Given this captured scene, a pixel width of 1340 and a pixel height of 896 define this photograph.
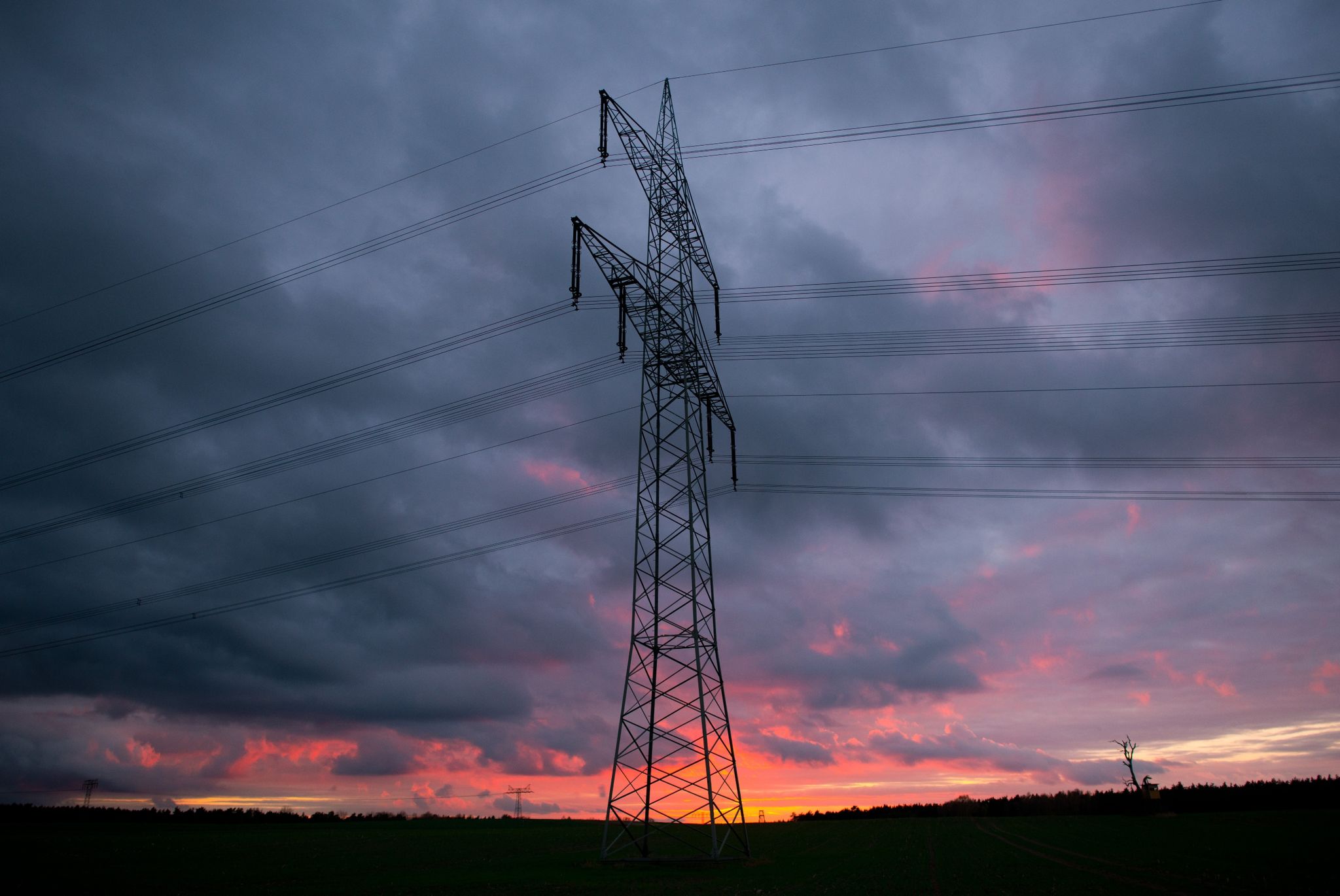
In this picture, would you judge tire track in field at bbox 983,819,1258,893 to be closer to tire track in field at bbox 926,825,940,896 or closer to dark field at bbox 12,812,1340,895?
dark field at bbox 12,812,1340,895

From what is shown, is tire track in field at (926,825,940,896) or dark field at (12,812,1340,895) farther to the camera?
dark field at (12,812,1340,895)

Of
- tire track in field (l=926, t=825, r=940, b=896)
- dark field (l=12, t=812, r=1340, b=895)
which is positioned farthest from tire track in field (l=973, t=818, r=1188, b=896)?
tire track in field (l=926, t=825, r=940, b=896)

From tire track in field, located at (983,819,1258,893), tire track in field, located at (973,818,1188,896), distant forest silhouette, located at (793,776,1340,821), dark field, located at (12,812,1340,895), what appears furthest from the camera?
distant forest silhouette, located at (793,776,1340,821)

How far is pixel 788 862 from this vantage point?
38812 millimetres

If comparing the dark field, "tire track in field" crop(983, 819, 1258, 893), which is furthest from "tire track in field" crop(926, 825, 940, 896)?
"tire track in field" crop(983, 819, 1258, 893)

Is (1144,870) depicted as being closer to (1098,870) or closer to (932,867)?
(1098,870)

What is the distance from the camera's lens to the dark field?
29891 millimetres

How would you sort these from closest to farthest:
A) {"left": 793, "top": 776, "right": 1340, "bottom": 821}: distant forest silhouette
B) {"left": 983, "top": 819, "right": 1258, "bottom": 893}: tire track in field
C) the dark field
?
{"left": 983, "top": 819, "right": 1258, "bottom": 893}: tire track in field → the dark field → {"left": 793, "top": 776, "right": 1340, "bottom": 821}: distant forest silhouette

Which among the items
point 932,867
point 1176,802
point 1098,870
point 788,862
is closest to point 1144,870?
point 1098,870

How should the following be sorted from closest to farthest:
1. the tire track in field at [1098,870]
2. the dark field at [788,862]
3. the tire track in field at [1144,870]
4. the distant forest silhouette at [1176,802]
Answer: the tire track in field at [1098,870], the tire track in field at [1144,870], the dark field at [788,862], the distant forest silhouette at [1176,802]

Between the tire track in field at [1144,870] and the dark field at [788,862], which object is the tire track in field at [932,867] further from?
the tire track in field at [1144,870]

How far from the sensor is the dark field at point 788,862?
98.1 ft

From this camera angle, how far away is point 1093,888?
28.3 metres

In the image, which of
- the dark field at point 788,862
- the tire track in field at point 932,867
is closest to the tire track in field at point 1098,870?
the dark field at point 788,862
